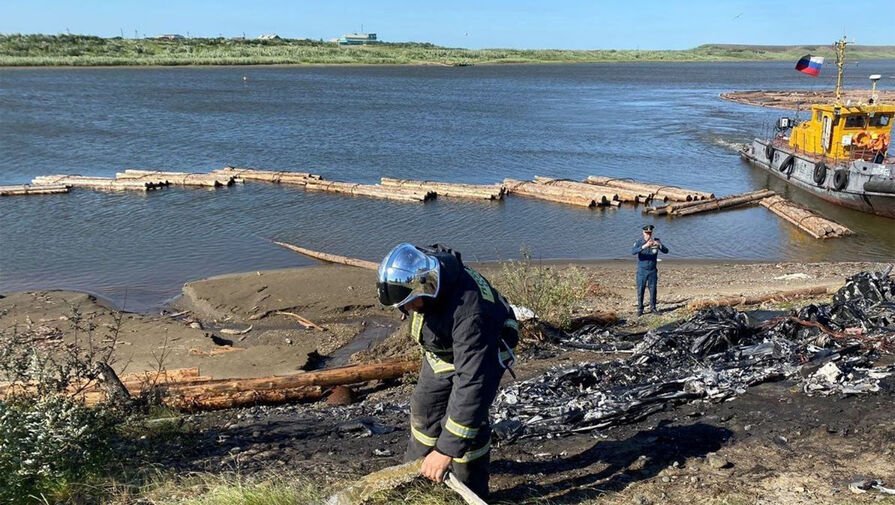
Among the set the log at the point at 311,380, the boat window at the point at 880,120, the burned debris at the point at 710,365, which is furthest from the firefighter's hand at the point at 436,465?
the boat window at the point at 880,120

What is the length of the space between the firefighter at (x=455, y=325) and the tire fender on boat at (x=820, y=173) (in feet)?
78.5

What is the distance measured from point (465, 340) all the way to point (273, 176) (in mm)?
24049

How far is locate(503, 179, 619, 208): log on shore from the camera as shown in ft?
77.7

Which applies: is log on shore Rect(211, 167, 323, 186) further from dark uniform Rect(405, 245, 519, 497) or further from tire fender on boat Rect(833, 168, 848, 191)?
dark uniform Rect(405, 245, 519, 497)

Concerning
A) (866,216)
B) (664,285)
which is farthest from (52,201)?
(866,216)

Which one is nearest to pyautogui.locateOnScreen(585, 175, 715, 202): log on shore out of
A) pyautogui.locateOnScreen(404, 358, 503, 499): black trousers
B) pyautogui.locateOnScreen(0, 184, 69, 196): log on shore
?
pyautogui.locateOnScreen(0, 184, 69, 196): log on shore

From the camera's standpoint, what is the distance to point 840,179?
23.4m

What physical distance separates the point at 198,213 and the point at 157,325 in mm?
10521

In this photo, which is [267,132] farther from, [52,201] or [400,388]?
[400,388]

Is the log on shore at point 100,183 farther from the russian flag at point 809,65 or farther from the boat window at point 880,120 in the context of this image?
the boat window at point 880,120

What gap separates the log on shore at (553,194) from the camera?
Result: 932 inches

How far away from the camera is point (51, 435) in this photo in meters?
4.70

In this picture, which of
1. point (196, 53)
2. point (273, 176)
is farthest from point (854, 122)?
point (196, 53)

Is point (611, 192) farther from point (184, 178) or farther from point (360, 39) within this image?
point (360, 39)
